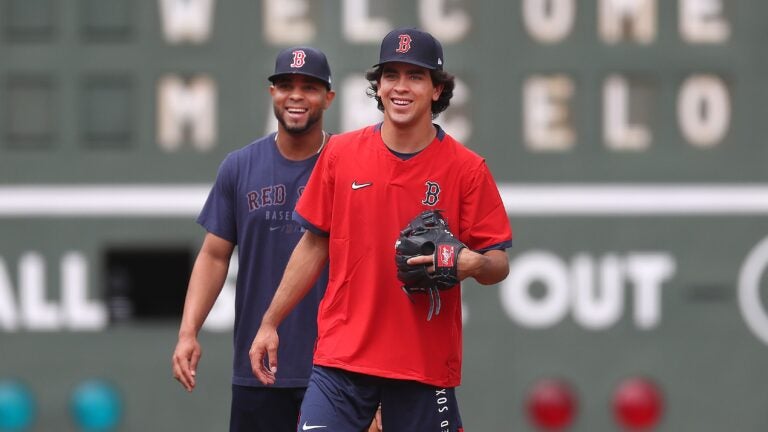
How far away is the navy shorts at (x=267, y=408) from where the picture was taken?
6082mm

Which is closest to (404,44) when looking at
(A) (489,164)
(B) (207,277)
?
(B) (207,277)

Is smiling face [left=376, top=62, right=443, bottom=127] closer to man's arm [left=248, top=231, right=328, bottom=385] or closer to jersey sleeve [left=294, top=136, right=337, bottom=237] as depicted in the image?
jersey sleeve [left=294, top=136, right=337, bottom=237]

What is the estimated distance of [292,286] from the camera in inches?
216

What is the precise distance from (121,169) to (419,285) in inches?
140

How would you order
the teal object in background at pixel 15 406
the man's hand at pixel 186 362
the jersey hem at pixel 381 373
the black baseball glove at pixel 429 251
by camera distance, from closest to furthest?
1. the black baseball glove at pixel 429 251
2. the jersey hem at pixel 381 373
3. the man's hand at pixel 186 362
4. the teal object in background at pixel 15 406

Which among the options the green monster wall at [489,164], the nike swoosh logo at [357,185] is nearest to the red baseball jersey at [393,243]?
the nike swoosh logo at [357,185]

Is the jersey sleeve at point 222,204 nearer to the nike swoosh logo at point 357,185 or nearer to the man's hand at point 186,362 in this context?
the man's hand at point 186,362

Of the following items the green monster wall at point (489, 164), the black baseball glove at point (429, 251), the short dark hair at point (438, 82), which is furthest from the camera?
the green monster wall at point (489, 164)

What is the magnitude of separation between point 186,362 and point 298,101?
0.93 meters

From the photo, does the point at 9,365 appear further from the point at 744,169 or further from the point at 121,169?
the point at 744,169

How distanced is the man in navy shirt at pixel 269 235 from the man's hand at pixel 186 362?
10 millimetres

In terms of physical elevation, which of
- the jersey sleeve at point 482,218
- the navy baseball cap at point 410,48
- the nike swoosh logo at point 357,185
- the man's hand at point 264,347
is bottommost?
the man's hand at point 264,347

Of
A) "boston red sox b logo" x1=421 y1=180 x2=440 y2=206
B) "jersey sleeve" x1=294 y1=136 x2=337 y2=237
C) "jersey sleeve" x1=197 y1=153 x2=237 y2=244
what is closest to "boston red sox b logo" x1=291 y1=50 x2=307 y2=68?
"jersey sleeve" x1=197 y1=153 x2=237 y2=244

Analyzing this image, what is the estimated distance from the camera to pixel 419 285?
17.0 feet
